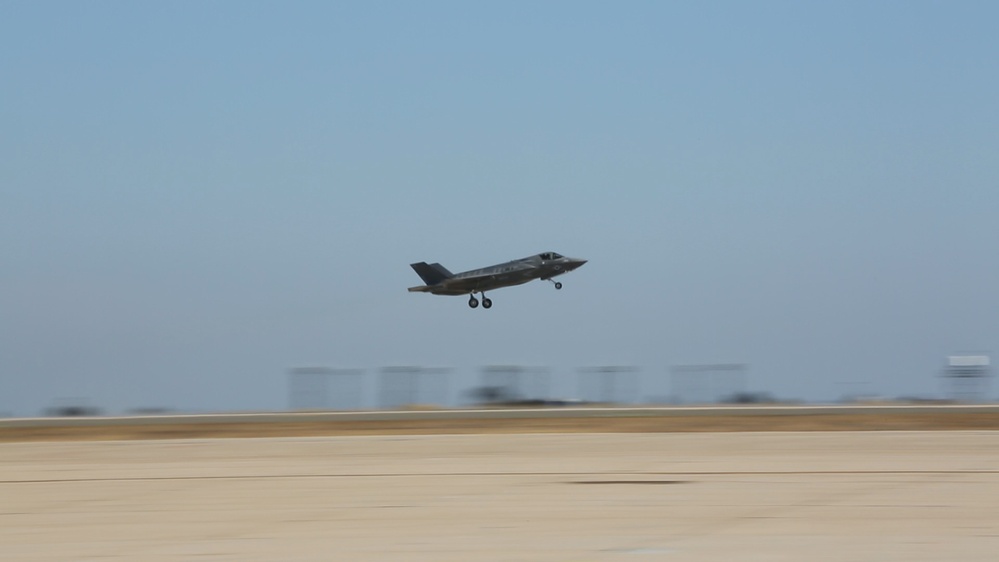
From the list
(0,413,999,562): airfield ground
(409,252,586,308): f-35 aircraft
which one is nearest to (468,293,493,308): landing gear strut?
(409,252,586,308): f-35 aircraft

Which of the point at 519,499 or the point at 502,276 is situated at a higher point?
the point at 502,276

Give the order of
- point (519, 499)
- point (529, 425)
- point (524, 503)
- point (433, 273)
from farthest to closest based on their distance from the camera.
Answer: point (433, 273)
point (529, 425)
point (519, 499)
point (524, 503)

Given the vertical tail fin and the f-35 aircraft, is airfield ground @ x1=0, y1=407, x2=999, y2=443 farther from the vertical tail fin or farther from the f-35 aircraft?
the vertical tail fin

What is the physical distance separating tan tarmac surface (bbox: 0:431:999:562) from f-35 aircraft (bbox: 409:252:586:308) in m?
31.5

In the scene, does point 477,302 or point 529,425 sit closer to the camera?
point 529,425

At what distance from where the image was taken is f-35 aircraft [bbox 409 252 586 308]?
60.2 metres

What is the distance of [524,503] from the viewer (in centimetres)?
1742

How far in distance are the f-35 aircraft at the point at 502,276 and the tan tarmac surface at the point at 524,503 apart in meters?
31.5

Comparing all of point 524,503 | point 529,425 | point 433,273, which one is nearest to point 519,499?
point 524,503

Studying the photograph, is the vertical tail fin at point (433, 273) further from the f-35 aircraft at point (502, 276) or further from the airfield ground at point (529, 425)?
the airfield ground at point (529, 425)

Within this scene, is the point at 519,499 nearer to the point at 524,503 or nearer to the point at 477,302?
the point at 524,503

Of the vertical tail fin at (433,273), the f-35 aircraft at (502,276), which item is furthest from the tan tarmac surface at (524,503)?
the vertical tail fin at (433,273)

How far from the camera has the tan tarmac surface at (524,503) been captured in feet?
44.5

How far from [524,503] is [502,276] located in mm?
43365
